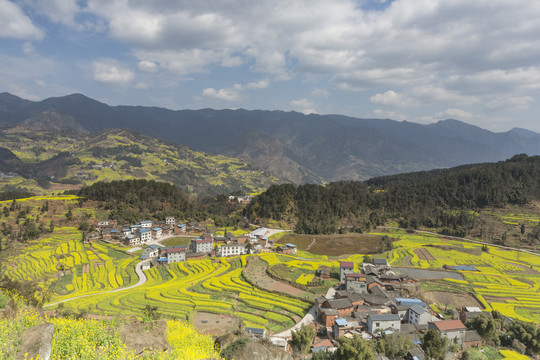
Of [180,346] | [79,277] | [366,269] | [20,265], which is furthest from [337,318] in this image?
[20,265]

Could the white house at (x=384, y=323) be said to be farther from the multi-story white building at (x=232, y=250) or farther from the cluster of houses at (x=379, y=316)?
the multi-story white building at (x=232, y=250)

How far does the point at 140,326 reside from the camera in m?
17.7

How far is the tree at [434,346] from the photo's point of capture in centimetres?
2850

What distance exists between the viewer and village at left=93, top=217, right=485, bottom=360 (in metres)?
34.6

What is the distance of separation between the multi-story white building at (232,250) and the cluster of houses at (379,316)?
33.0 meters

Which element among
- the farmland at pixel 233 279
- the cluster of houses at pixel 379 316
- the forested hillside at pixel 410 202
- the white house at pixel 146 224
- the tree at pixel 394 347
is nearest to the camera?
the tree at pixel 394 347

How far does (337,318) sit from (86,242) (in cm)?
6921

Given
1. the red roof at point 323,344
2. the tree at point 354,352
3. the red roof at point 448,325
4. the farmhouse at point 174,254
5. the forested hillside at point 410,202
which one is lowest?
the farmhouse at point 174,254

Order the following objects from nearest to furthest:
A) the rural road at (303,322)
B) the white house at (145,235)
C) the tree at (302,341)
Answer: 1. the tree at (302,341)
2. the rural road at (303,322)
3. the white house at (145,235)

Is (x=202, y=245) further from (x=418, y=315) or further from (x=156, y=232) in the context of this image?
(x=418, y=315)

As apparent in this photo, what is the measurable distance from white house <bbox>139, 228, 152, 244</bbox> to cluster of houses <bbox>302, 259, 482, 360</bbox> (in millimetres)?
58309

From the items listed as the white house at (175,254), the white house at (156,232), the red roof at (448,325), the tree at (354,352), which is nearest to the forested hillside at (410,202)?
the white house at (156,232)

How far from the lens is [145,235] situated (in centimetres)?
8350

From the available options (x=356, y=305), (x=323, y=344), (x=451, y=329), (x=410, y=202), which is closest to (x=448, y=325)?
(x=451, y=329)
